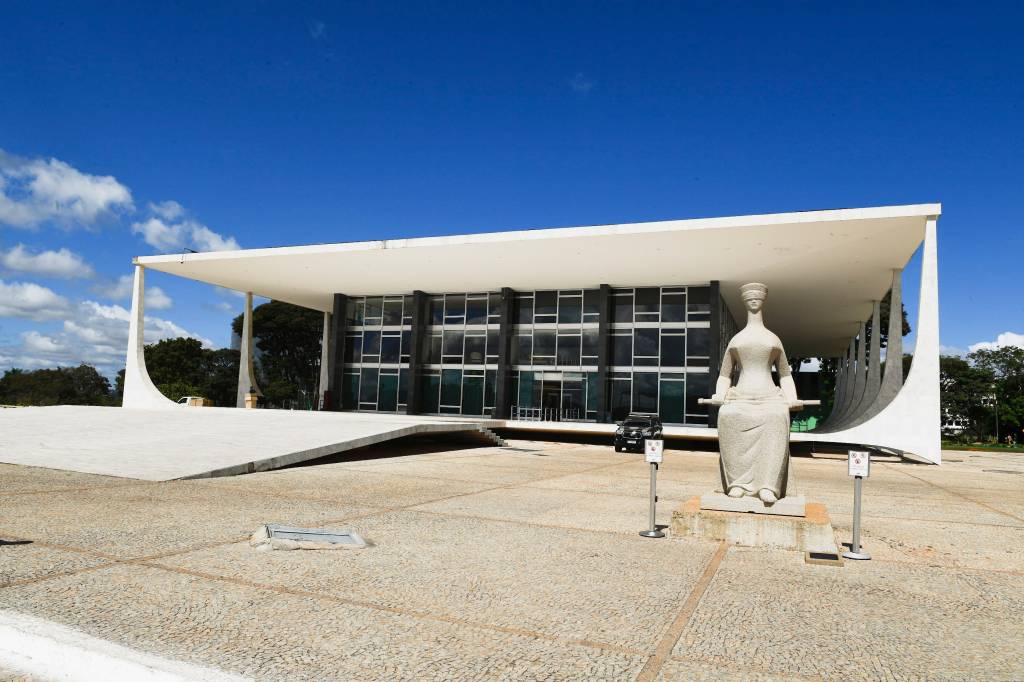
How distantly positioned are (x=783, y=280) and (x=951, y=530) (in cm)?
2301

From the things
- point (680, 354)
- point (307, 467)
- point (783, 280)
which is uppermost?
point (783, 280)

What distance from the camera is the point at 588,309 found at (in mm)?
34594

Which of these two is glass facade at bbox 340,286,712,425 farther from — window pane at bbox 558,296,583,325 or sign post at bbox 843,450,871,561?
sign post at bbox 843,450,871,561

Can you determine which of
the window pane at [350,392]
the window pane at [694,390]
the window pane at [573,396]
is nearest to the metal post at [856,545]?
the window pane at [694,390]

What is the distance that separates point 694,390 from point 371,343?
1870cm

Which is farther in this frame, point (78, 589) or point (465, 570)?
point (465, 570)

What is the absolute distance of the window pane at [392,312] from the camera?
128 feet

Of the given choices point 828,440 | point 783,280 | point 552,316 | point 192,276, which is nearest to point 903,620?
point 828,440

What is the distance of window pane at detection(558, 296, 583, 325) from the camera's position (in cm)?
3472

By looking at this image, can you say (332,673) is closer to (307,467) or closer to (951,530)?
(951,530)

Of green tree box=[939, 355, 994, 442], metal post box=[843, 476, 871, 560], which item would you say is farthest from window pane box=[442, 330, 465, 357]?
green tree box=[939, 355, 994, 442]

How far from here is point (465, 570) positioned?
5.98 meters

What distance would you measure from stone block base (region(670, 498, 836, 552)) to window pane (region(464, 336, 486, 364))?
28.6m

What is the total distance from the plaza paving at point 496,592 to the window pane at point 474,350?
26113 mm
